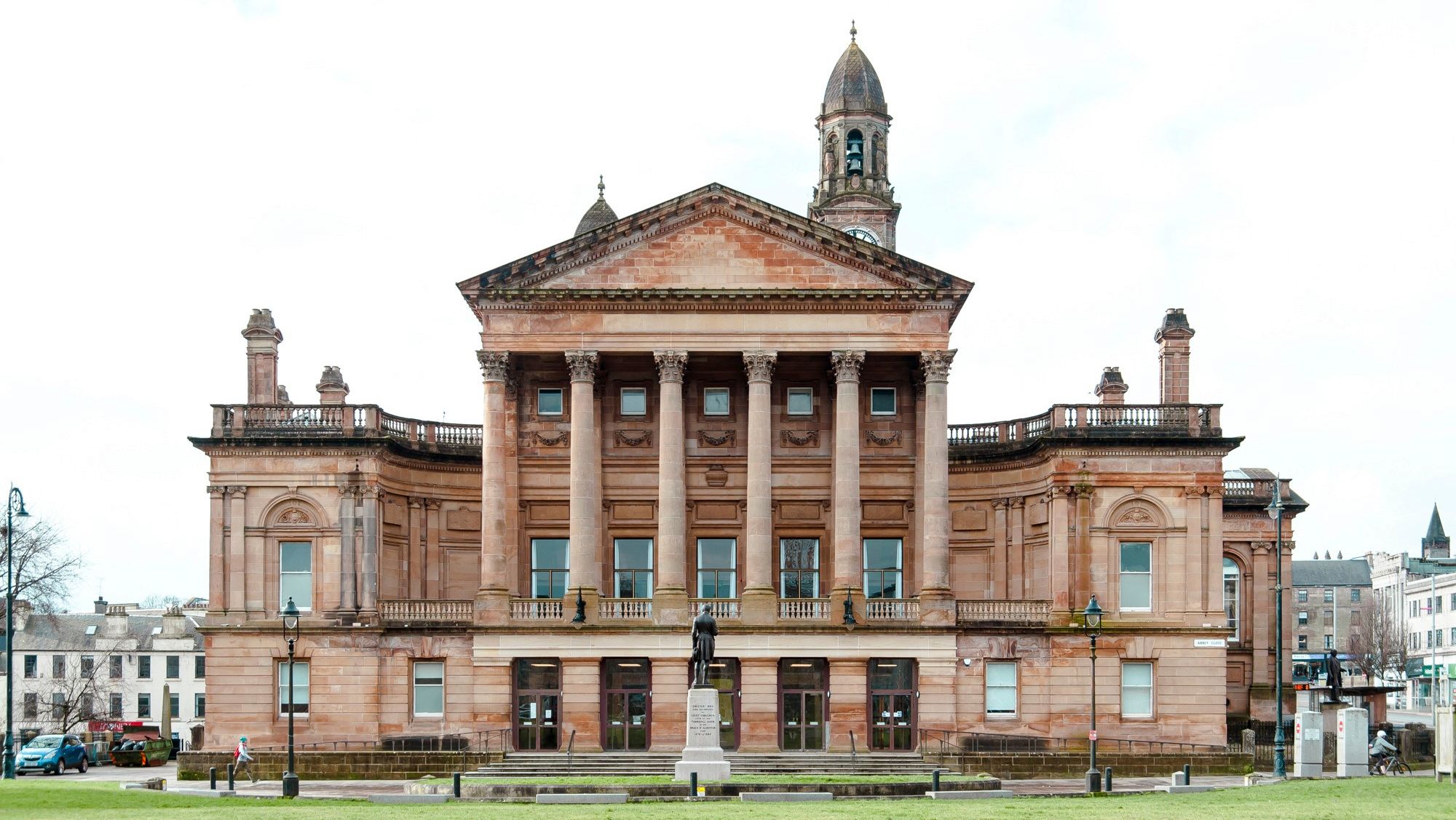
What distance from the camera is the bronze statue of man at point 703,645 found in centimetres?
4844

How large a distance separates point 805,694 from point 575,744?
759 centimetres

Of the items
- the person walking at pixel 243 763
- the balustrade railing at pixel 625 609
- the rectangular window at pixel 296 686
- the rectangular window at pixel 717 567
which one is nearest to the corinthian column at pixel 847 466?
the rectangular window at pixel 717 567

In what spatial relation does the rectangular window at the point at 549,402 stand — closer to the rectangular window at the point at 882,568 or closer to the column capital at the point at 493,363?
the column capital at the point at 493,363

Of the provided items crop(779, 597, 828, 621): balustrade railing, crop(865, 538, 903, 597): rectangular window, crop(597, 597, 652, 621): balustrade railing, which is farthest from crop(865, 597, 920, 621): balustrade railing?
crop(597, 597, 652, 621): balustrade railing

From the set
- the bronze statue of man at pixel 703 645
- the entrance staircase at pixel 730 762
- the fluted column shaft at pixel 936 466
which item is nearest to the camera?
the bronze statue of man at pixel 703 645

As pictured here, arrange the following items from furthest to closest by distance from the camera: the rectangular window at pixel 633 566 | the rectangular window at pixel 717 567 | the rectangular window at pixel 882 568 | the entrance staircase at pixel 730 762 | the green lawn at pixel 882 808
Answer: the rectangular window at pixel 882 568 → the rectangular window at pixel 633 566 → the rectangular window at pixel 717 567 → the entrance staircase at pixel 730 762 → the green lawn at pixel 882 808

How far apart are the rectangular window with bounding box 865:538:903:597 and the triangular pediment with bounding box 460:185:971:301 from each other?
31.9 feet

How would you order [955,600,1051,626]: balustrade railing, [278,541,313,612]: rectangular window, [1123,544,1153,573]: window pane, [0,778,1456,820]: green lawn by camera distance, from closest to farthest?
1. [0,778,1456,820]: green lawn
2. [955,600,1051,626]: balustrade railing
3. [278,541,313,612]: rectangular window
4. [1123,544,1153,573]: window pane

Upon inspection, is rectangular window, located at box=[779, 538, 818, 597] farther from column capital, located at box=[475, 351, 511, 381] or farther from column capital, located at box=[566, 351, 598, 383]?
column capital, located at box=[475, 351, 511, 381]

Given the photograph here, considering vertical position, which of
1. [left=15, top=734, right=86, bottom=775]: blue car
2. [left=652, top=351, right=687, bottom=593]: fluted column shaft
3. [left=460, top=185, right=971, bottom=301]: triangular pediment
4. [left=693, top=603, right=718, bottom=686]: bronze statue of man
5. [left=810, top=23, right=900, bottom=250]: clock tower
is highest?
[left=810, top=23, right=900, bottom=250]: clock tower

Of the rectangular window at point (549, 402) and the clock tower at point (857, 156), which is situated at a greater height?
the clock tower at point (857, 156)

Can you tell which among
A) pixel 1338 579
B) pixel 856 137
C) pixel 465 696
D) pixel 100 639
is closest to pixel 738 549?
pixel 465 696

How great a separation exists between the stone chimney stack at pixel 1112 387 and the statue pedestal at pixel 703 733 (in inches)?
1072

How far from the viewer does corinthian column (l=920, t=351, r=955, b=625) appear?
59.3 meters
